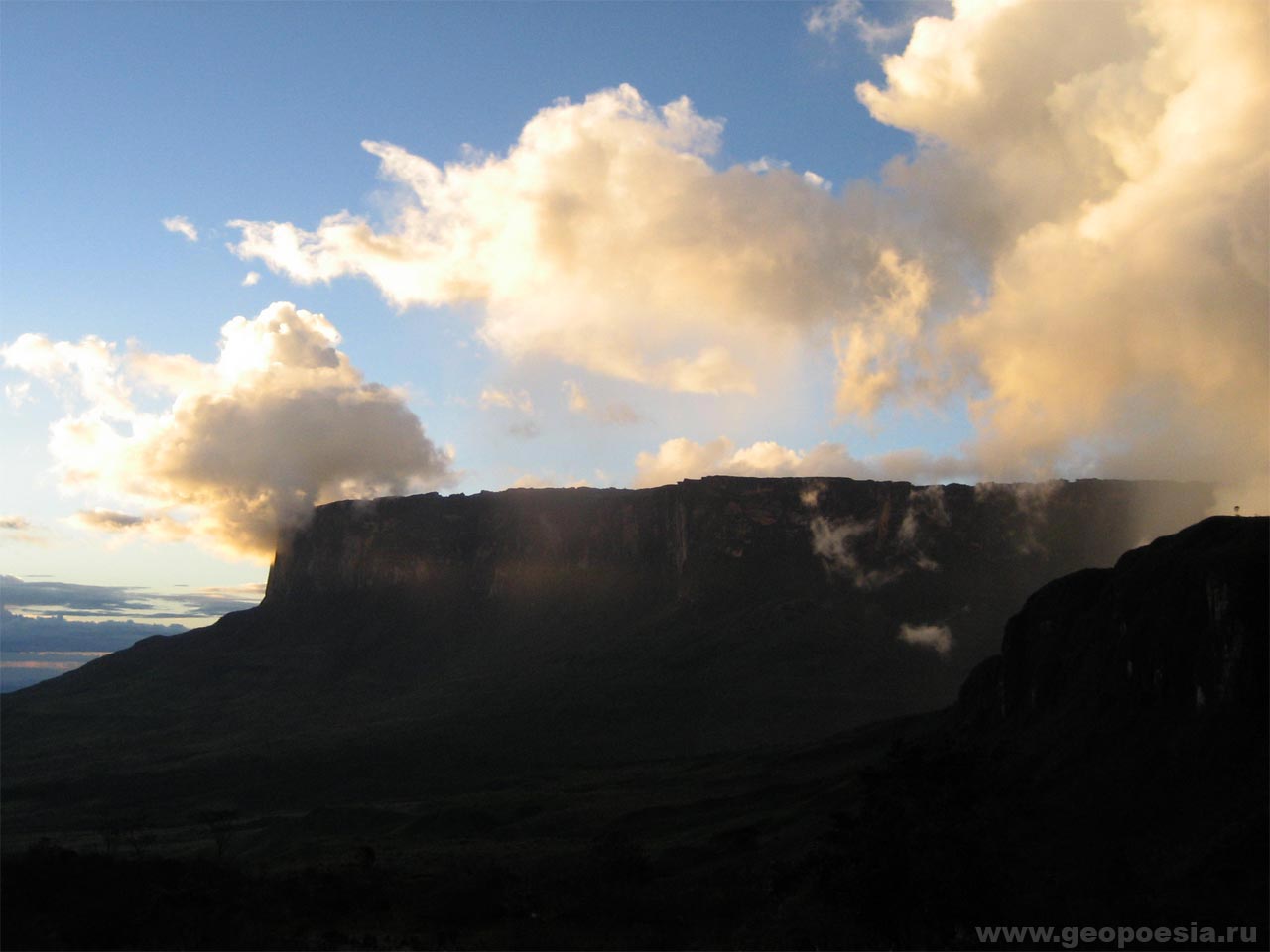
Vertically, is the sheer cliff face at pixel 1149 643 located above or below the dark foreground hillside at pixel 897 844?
above

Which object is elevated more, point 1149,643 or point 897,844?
point 1149,643

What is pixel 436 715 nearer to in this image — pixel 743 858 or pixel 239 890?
pixel 743 858

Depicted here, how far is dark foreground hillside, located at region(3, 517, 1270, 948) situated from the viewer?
51.8 m

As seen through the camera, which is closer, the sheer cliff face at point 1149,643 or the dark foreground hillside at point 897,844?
the dark foreground hillside at point 897,844

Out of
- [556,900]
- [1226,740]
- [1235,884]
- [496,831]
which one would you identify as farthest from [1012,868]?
[496,831]

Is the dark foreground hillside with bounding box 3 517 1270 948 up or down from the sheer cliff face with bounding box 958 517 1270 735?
down

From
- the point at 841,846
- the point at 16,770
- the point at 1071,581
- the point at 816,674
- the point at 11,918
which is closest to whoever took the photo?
the point at 11,918

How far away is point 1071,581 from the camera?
359 feet

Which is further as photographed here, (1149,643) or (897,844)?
Result: (1149,643)

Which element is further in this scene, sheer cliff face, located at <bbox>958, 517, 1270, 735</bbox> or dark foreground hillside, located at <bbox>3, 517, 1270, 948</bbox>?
sheer cliff face, located at <bbox>958, 517, 1270, 735</bbox>

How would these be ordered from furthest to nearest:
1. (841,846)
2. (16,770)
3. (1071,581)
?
(16,770)
(1071,581)
(841,846)

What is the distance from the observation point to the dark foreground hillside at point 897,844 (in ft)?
170

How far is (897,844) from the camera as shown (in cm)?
5200

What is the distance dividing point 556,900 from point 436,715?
420ft
